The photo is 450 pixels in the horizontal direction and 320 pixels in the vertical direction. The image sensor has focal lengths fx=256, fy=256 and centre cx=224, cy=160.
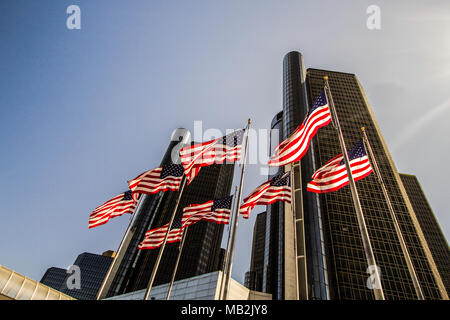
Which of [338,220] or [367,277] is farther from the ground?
[338,220]

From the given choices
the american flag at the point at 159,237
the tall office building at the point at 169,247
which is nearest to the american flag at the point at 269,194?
the american flag at the point at 159,237

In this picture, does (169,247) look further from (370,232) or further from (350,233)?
(370,232)

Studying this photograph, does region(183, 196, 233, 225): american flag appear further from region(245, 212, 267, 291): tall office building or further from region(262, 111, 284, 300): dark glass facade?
region(245, 212, 267, 291): tall office building

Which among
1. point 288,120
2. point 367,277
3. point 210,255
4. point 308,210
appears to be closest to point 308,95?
point 288,120

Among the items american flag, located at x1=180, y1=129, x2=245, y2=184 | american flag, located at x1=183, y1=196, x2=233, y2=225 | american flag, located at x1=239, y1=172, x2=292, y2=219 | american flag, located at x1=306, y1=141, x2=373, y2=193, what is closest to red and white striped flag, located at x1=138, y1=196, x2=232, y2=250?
american flag, located at x1=183, y1=196, x2=233, y2=225

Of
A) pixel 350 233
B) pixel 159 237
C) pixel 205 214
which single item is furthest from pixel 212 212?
pixel 350 233

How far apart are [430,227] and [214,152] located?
176 meters

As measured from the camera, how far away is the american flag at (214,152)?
17.4 metres

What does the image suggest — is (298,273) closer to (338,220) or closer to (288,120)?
(338,220)

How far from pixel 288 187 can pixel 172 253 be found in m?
119

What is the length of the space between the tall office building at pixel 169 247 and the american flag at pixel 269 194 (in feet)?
373
